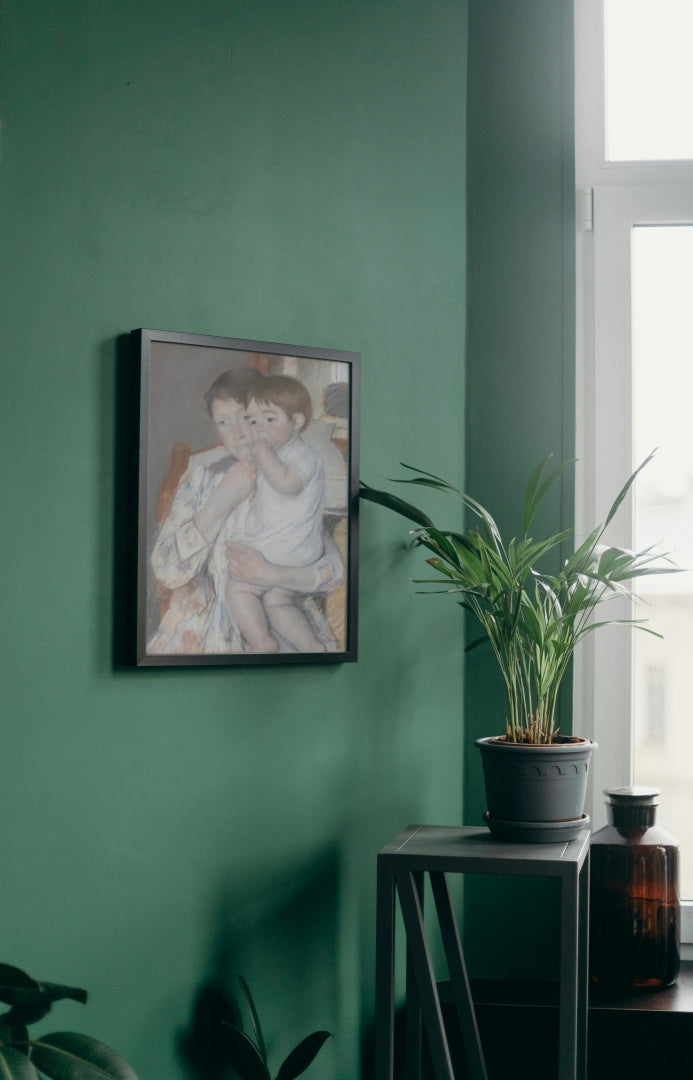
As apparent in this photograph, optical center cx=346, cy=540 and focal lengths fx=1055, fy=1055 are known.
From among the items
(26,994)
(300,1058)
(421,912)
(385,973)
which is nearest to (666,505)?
(421,912)

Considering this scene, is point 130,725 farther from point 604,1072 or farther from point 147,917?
point 604,1072

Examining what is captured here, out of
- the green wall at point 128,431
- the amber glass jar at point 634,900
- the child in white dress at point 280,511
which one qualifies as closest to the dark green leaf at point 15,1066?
the green wall at point 128,431

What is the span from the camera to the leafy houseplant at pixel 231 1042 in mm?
1999

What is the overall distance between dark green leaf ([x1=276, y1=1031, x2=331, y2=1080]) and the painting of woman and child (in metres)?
0.74

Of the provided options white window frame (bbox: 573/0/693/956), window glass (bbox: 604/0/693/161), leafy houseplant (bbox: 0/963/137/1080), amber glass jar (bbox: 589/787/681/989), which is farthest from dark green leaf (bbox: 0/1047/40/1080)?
window glass (bbox: 604/0/693/161)

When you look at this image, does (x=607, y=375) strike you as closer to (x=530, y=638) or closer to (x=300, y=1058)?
(x=530, y=638)

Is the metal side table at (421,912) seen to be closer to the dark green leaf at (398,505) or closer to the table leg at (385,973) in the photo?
the table leg at (385,973)

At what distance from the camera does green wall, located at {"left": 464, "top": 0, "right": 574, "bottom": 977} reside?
2.61 m

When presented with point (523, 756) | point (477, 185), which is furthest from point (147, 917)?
point (477, 185)

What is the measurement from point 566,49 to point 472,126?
321mm

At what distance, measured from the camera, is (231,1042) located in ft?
6.58

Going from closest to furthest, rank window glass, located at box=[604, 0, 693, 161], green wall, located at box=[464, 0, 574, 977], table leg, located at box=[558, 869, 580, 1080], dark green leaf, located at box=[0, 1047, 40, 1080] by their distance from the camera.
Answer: dark green leaf, located at box=[0, 1047, 40, 1080] → table leg, located at box=[558, 869, 580, 1080] → green wall, located at box=[464, 0, 574, 977] → window glass, located at box=[604, 0, 693, 161]

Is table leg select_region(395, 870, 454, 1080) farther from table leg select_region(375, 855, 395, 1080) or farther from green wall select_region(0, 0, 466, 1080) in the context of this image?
green wall select_region(0, 0, 466, 1080)

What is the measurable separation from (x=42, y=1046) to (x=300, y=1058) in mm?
849
